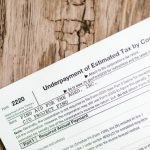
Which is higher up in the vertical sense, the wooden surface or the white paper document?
the wooden surface

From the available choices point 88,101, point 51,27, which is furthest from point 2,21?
point 88,101

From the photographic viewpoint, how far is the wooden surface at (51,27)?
53 centimetres

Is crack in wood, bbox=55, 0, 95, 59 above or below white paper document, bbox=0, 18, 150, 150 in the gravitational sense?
above

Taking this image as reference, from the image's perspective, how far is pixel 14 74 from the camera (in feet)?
1.79

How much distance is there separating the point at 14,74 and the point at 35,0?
0.39 feet

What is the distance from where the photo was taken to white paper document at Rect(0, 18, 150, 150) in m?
0.53

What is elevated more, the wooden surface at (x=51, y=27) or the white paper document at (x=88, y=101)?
the wooden surface at (x=51, y=27)

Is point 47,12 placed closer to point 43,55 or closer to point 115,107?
point 43,55

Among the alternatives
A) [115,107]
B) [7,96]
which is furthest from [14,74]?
[115,107]

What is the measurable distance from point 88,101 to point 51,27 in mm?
128

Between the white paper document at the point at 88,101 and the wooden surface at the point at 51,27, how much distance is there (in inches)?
0.6

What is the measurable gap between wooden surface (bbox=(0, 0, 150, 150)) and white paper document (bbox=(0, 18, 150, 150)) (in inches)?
0.6

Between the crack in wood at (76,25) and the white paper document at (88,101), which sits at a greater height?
the crack in wood at (76,25)

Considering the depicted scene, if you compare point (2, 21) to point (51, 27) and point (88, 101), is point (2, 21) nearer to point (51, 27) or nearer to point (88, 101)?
point (51, 27)
